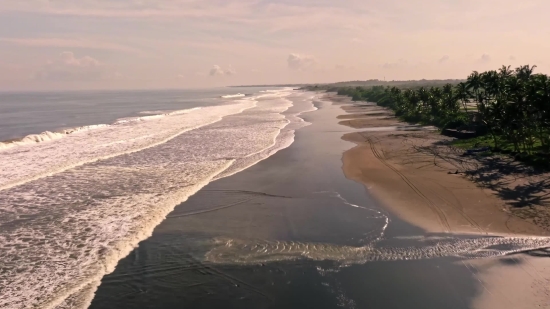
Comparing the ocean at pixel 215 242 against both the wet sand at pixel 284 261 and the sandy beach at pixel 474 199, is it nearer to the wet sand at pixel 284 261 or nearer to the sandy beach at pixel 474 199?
the wet sand at pixel 284 261

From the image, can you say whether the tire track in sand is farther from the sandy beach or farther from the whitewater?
the whitewater

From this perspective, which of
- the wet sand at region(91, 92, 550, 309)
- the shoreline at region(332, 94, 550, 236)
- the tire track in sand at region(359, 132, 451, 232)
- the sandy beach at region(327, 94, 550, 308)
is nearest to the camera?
the wet sand at region(91, 92, 550, 309)

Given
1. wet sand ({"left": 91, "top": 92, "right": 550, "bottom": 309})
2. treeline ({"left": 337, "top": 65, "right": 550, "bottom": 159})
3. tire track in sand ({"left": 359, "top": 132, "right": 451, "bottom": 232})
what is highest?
treeline ({"left": 337, "top": 65, "right": 550, "bottom": 159})

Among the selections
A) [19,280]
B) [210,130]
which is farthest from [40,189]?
[210,130]

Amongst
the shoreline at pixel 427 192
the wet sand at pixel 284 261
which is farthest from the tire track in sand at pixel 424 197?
the wet sand at pixel 284 261

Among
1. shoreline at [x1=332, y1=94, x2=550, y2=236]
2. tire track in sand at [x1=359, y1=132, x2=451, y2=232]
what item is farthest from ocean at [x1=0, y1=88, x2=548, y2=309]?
tire track in sand at [x1=359, y1=132, x2=451, y2=232]

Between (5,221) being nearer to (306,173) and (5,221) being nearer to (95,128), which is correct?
(306,173)
